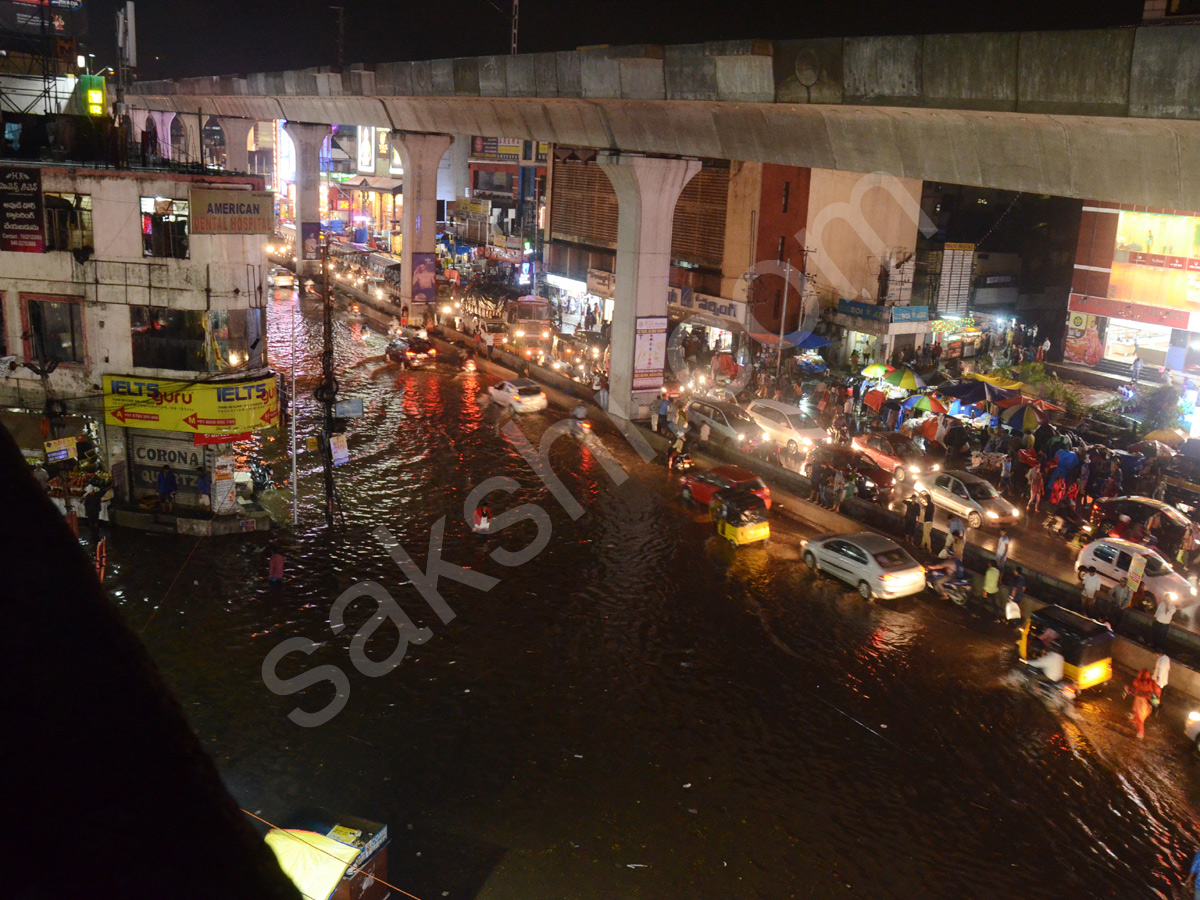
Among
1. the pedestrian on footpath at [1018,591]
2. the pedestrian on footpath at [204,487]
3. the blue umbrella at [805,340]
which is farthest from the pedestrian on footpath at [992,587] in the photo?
the blue umbrella at [805,340]

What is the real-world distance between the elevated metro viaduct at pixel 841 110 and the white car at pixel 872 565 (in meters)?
8.25

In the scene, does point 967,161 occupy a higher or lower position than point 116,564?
higher

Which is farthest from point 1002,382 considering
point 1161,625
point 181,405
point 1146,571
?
point 181,405

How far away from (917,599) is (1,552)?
21.5 metres

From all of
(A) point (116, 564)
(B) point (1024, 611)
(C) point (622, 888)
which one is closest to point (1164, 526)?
(B) point (1024, 611)

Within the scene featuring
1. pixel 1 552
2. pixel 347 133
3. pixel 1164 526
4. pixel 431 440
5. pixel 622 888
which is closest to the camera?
pixel 1 552

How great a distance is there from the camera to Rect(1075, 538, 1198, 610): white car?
65.2 ft

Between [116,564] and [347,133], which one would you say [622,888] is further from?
[347,133]

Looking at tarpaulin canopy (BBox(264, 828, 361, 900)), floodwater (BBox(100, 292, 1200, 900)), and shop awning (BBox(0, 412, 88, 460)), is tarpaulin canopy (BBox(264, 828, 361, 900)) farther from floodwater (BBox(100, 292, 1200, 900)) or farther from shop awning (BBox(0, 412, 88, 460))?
shop awning (BBox(0, 412, 88, 460))

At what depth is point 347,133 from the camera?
90.9 m

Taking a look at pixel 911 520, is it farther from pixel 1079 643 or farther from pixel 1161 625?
pixel 1079 643

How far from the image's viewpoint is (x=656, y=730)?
15.2 meters

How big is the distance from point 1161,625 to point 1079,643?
2673 mm

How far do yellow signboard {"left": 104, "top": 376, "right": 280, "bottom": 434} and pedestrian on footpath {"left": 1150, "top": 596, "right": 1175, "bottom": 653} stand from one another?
2068cm
